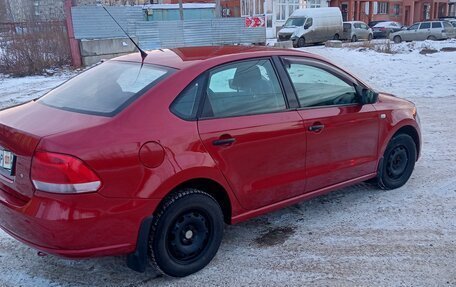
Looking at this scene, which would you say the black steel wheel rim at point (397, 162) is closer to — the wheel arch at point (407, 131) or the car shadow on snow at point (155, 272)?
the wheel arch at point (407, 131)

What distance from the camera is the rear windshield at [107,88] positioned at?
3.20 metres

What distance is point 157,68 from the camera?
352 centimetres

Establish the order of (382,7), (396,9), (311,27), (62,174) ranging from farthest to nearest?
(396,9)
(382,7)
(311,27)
(62,174)

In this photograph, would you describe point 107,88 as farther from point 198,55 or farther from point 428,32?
point 428,32

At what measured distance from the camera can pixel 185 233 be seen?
3.30 meters

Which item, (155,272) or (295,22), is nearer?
(155,272)

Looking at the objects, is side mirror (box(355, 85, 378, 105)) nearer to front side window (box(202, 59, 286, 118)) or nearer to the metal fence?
A: front side window (box(202, 59, 286, 118))

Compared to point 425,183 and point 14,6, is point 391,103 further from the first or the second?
point 14,6

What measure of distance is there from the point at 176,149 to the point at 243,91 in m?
0.88

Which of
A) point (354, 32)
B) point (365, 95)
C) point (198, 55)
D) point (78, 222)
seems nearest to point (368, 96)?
point (365, 95)

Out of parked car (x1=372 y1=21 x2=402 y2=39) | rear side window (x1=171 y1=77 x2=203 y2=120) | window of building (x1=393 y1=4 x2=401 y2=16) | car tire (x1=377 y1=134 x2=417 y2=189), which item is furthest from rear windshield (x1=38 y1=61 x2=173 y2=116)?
window of building (x1=393 y1=4 x2=401 y2=16)

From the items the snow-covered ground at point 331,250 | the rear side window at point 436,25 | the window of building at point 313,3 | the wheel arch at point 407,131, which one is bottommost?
the snow-covered ground at point 331,250

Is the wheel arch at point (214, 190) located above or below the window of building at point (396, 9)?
below

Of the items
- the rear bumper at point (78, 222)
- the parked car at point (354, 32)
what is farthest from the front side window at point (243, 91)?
the parked car at point (354, 32)
